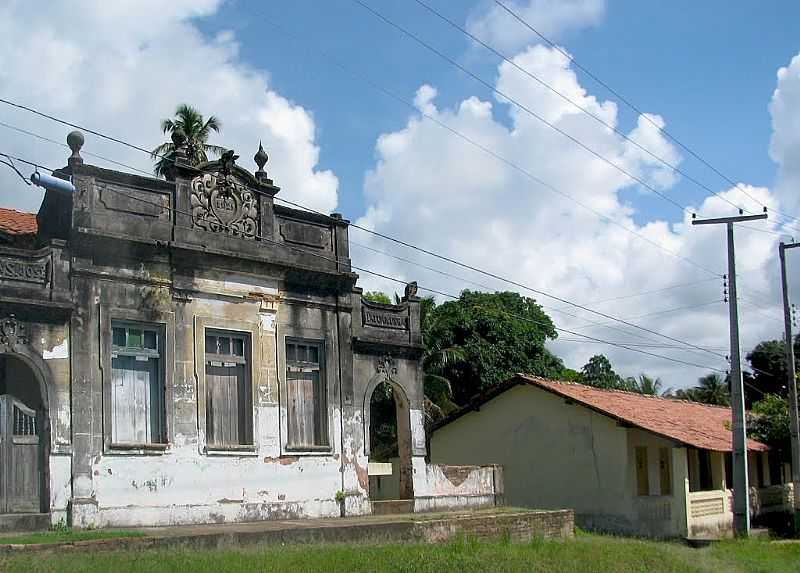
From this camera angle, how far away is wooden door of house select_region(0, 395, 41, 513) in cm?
1477

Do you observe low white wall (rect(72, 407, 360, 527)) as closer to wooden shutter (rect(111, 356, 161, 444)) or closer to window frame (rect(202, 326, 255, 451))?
window frame (rect(202, 326, 255, 451))

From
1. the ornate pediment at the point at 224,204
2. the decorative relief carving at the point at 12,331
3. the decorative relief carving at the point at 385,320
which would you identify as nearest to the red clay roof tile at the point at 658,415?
the decorative relief carving at the point at 385,320

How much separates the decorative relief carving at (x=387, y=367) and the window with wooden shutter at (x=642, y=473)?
34.5ft

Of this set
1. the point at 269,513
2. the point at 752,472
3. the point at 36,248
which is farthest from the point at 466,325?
the point at 36,248

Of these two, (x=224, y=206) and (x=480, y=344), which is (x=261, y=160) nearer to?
(x=224, y=206)

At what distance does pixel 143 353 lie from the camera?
55.4 feet

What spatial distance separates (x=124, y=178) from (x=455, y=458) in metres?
16.6

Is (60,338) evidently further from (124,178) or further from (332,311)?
(332,311)

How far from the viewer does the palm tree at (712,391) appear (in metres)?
55.0

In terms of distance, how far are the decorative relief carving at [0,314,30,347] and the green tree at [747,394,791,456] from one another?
2491 centimetres

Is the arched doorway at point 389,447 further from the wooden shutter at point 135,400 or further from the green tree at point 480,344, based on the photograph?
the wooden shutter at point 135,400

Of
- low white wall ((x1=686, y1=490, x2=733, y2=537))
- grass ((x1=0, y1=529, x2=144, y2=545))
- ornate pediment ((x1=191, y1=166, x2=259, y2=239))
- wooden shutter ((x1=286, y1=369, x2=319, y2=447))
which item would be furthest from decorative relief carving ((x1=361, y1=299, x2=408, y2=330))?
low white wall ((x1=686, y1=490, x2=733, y2=537))

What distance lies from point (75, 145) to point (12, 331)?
10.6 feet

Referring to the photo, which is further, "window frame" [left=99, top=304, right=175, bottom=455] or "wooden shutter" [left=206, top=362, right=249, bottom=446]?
"wooden shutter" [left=206, top=362, right=249, bottom=446]
